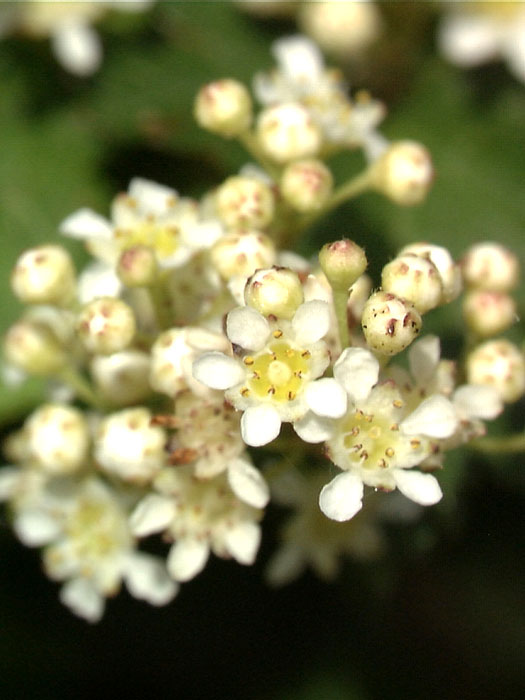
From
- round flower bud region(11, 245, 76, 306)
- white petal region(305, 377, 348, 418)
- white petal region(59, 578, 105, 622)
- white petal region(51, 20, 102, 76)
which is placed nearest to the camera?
white petal region(305, 377, 348, 418)

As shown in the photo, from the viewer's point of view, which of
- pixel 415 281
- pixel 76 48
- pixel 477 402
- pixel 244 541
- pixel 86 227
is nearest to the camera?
pixel 415 281

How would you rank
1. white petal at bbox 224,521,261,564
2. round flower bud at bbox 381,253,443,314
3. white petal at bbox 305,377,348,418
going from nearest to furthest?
white petal at bbox 305,377,348,418 < round flower bud at bbox 381,253,443,314 < white petal at bbox 224,521,261,564

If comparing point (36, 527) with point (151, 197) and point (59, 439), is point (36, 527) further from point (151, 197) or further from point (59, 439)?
point (151, 197)

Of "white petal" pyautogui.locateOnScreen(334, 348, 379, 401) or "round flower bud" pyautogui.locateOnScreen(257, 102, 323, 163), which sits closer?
"white petal" pyautogui.locateOnScreen(334, 348, 379, 401)

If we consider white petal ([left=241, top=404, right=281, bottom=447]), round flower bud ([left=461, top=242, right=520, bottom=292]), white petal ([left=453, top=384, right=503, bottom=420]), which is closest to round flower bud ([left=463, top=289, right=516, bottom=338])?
round flower bud ([left=461, top=242, right=520, bottom=292])

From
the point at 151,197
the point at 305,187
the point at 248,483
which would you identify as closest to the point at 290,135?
the point at 305,187

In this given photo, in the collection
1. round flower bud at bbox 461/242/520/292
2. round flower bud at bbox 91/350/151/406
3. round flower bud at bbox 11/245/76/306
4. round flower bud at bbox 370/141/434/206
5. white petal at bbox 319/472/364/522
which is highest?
round flower bud at bbox 370/141/434/206

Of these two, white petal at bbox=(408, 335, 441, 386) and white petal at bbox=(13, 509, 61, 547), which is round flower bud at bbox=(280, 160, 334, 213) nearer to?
white petal at bbox=(408, 335, 441, 386)
